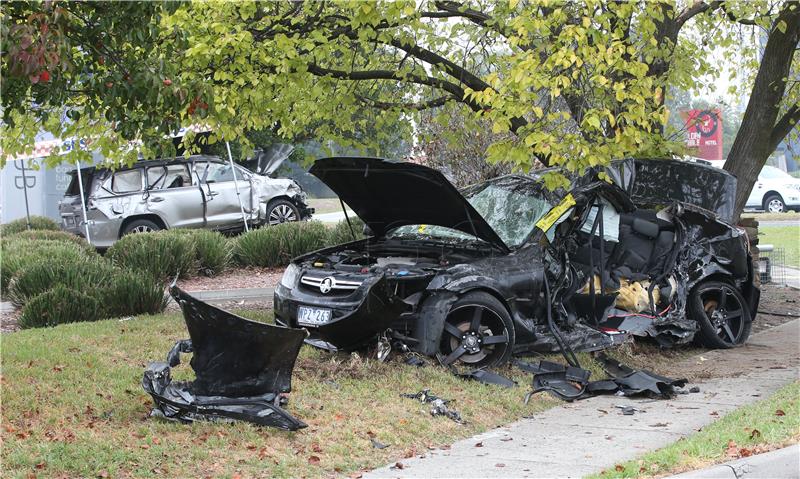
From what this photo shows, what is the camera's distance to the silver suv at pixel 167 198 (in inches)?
709

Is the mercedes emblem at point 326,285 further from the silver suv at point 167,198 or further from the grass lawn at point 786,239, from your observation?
the grass lawn at point 786,239

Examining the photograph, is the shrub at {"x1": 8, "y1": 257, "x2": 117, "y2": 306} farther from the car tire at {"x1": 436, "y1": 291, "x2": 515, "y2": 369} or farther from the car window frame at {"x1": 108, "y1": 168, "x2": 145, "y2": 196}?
the car window frame at {"x1": 108, "y1": 168, "x2": 145, "y2": 196}

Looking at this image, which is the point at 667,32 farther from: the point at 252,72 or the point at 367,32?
the point at 252,72

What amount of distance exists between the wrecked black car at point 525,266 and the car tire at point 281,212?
994 cm

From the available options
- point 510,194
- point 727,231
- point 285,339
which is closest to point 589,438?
point 285,339

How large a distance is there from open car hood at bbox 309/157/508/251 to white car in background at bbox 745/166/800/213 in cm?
2348

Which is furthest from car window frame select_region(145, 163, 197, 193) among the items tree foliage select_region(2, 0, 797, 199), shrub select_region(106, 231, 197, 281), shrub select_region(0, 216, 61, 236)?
tree foliage select_region(2, 0, 797, 199)

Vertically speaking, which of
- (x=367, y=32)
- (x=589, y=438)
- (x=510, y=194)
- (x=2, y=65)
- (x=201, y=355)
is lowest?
(x=589, y=438)

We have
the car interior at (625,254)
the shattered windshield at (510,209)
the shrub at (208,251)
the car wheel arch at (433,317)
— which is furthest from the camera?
the shrub at (208,251)

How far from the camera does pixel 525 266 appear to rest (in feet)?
28.6

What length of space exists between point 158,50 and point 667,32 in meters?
6.44

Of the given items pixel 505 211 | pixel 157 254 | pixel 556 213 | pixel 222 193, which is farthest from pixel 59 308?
pixel 222 193

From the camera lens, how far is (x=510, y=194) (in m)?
9.78

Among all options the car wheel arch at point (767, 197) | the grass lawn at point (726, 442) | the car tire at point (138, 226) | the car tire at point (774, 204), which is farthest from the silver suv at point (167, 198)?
the car tire at point (774, 204)
